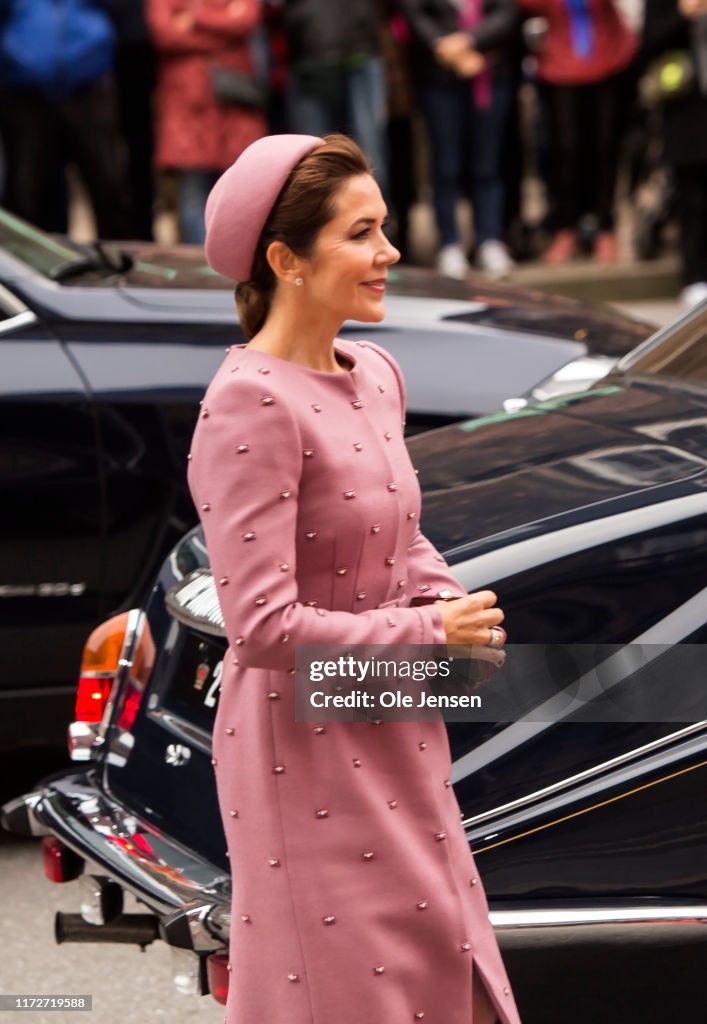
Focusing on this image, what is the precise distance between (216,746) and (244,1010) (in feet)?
1.14

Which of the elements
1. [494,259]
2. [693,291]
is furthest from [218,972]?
[494,259]

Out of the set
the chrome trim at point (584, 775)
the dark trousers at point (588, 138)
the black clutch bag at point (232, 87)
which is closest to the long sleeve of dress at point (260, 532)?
the chrome trim at point (584, 775)

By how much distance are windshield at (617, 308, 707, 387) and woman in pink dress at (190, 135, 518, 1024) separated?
5.25ft

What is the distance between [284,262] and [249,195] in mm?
95

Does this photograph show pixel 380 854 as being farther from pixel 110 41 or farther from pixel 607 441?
pixel 110 41

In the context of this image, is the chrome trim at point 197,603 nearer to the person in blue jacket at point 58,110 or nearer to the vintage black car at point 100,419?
the vintage black car at point 100,419

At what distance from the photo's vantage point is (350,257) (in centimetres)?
238

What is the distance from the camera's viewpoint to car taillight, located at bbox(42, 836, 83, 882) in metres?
3.39

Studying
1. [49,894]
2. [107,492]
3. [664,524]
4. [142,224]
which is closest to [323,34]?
[142,224]

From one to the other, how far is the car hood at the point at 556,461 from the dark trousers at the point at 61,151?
5.75 meters

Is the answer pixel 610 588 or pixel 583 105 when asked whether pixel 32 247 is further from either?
pixel 583 105

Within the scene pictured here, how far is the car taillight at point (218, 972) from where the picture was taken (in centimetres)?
289

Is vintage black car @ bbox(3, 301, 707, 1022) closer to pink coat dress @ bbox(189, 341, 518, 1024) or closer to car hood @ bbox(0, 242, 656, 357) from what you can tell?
pink coat dress @ bbox(189, 341, 518, 1024)

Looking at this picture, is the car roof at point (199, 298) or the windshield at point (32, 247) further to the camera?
the windshield at point (32, 247)
